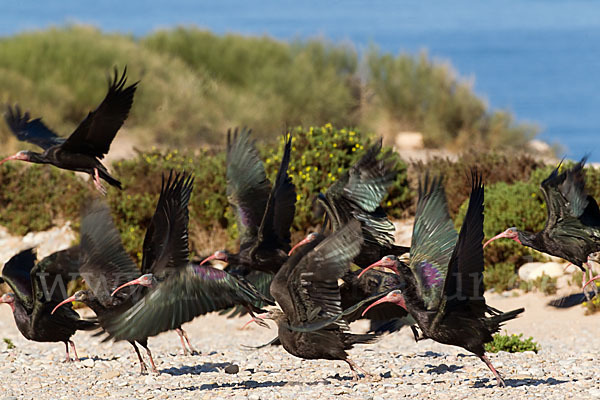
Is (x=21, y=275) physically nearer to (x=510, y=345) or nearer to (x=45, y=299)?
(x=45, y=299)

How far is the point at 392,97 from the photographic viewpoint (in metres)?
20.8

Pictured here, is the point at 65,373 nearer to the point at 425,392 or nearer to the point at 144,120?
the point at 425,392

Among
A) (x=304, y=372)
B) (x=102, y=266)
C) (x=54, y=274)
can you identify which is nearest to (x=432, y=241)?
(x=304, y=372)

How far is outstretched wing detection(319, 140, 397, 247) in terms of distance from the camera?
785 centimetres

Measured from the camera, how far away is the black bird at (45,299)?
7.66 m

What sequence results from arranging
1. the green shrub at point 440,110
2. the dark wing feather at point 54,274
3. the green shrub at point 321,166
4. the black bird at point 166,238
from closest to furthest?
the black bird at point 166,238, the dark wing feather at point 54,274, the green shrub at point 321,166, the green shrub at point 440,110

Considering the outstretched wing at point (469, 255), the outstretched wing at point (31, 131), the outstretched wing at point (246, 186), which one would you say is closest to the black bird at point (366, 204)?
the outstretched wing at point (246, 186)

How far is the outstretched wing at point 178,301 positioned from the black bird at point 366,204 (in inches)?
73.4

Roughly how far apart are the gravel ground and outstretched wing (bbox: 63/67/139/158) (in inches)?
63.1

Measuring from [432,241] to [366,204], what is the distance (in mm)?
1453

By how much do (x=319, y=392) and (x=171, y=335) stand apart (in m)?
4.62

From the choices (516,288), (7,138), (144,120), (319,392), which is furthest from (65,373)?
(144,120)

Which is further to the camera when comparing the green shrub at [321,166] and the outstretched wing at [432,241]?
the green shrub at [321,166]

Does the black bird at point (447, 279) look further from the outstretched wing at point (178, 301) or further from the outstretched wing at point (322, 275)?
the outstretched wing at point (178, 301)
